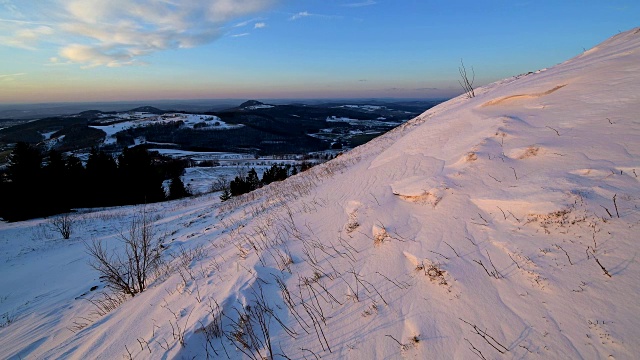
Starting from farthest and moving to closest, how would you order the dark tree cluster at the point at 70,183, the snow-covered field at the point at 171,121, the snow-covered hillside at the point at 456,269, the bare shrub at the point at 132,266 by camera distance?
the snow-covered field at the point at 171,121 < the dark tree cluster at the point at 70,183 < the bare shrub at the point at 132,266 < the snow-covered hillside at the point at 456,269

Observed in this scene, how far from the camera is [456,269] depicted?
2.78 meters

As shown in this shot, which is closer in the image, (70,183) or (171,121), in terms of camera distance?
(70,183)

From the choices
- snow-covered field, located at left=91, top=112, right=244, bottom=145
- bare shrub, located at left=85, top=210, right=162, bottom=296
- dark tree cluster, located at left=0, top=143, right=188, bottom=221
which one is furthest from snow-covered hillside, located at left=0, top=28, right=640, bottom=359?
snow-covered field, located at left=91, top=112, right=244, bottom=145

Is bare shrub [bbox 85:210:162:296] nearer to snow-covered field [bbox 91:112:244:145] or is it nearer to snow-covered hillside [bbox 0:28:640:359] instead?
snow-covered hillside [bbox 0:28:640:359]

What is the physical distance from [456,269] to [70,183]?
43088 mm

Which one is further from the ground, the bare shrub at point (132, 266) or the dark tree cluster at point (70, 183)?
the bare shrub at point (132, 266)

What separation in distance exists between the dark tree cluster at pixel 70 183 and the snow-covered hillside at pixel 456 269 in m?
21.8

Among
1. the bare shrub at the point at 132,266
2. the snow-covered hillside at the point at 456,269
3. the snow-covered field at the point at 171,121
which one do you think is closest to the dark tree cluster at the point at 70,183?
the bare shrub at the point at 132,266

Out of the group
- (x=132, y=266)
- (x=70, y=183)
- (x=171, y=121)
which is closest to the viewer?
(x=132, y=266)

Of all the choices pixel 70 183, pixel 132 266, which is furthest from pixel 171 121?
pixel 132 266

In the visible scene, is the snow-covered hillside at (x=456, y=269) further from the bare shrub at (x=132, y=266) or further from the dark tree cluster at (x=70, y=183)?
the dark tree cluster at (x=70, y=183)

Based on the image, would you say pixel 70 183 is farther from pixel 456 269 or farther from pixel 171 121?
pixel 171 121

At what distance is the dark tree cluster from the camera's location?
28.2 metres

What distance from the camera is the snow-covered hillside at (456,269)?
6.94 ft
